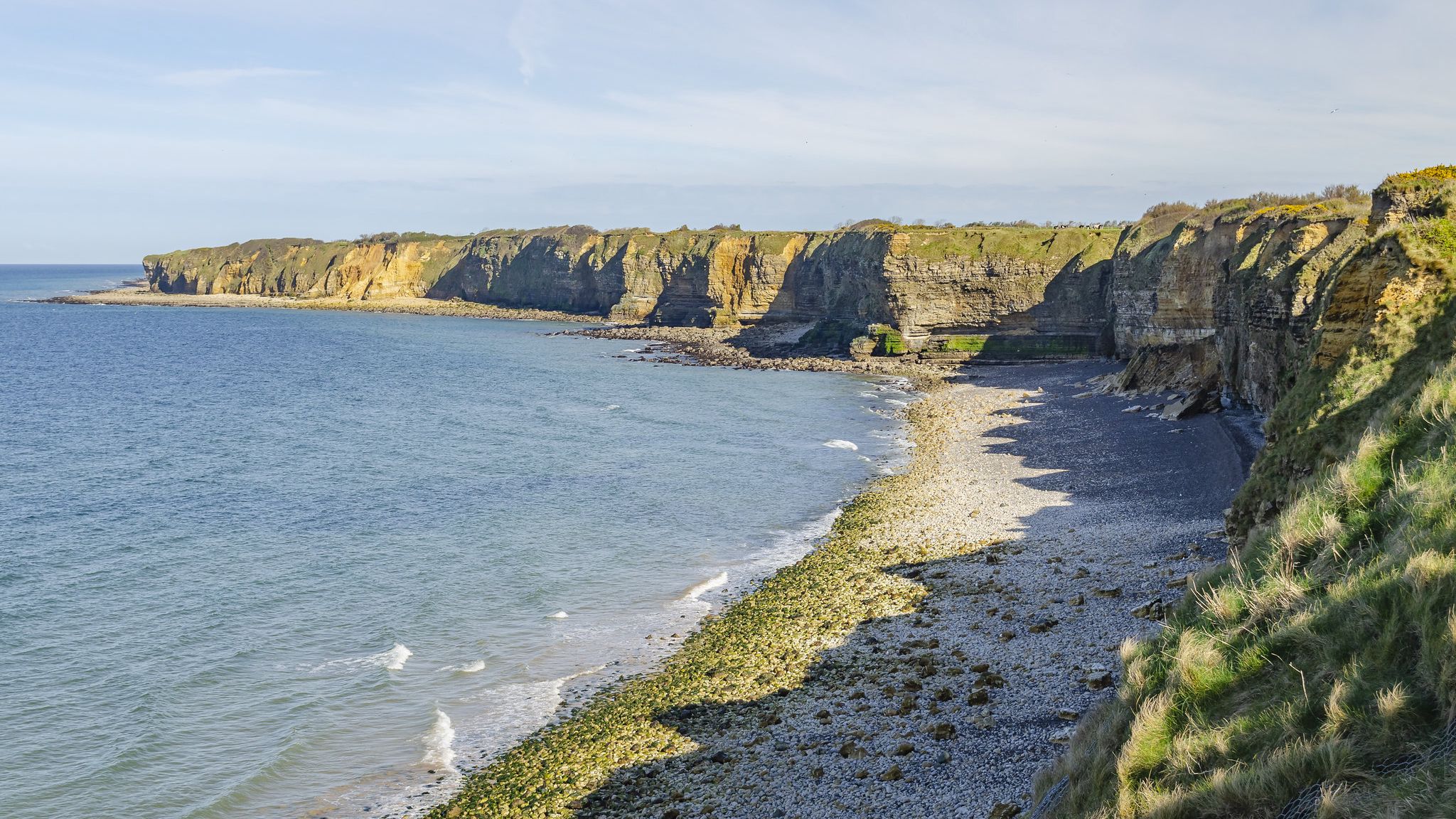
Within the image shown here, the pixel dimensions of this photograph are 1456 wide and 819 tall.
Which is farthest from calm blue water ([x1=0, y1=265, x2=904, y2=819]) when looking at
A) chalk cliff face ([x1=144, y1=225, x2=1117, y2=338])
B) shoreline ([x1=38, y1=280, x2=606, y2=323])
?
shoreline ([x1=38, y1=280, x2=606, y2=323])

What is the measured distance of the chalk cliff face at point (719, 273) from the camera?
7438 centimetres

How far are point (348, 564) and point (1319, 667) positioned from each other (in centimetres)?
2408

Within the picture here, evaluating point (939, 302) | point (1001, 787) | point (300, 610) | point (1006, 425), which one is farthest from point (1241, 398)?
point (939, 302)

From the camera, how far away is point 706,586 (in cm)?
2484

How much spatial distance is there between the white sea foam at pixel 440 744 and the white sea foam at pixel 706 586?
7.52 m

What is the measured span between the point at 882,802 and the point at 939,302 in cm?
6609

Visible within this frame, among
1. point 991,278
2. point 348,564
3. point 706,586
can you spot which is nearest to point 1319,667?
point 706,586

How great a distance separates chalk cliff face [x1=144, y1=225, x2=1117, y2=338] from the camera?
244 feet

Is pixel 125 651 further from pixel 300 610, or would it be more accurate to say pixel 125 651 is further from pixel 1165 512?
pixel 1165 512

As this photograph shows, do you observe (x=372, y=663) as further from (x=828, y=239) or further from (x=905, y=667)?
(x=828, y=239)

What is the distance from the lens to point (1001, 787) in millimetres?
12891

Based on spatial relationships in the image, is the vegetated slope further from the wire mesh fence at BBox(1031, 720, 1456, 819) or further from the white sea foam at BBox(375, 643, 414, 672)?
the white sea foam at BBox(375, 643, 414, 672)

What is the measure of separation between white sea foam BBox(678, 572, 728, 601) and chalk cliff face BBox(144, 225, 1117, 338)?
175 feet

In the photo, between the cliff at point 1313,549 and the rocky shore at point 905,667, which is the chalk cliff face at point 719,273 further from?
the rocky shore at point 905,667
